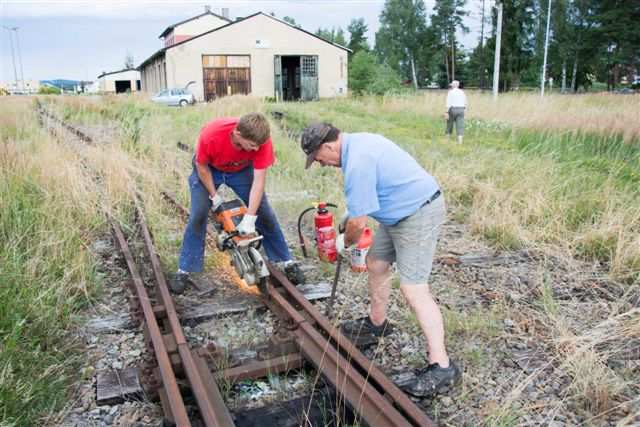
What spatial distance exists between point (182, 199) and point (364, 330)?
430 cm

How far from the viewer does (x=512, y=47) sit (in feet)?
189

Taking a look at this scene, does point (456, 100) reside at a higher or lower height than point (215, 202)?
higher

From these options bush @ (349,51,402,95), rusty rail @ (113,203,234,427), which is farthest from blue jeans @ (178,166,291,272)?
bush @ (349,51,402,95)

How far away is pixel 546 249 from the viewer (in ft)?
17.9

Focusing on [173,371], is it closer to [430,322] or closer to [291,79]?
[430,322]

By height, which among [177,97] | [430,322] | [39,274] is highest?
[177,97]

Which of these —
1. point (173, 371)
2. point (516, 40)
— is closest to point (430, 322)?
point (173, 371)

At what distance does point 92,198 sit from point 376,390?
4.93 meters

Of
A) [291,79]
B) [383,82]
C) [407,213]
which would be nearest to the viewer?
[407,213]

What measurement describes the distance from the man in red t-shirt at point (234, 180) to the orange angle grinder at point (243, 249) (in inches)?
3.5

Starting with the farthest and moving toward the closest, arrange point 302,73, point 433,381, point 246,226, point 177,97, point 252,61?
point 302,73 < point 252,61 < point 177,97 < point 246,226 < point 433,381

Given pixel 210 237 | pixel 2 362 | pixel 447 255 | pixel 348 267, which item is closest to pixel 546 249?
pixel 447 255

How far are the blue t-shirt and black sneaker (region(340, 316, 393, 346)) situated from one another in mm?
906

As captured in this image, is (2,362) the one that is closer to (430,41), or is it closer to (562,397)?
(562,397)
